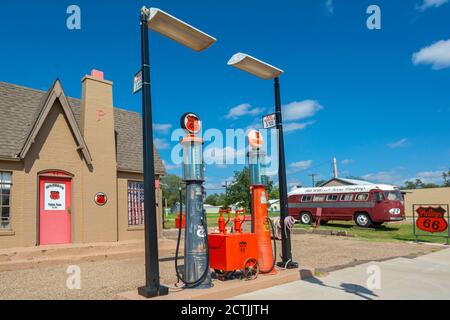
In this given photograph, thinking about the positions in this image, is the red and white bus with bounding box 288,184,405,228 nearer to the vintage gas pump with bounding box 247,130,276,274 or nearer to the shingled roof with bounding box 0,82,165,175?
the shingled roof with bounding box 0,82,165,175

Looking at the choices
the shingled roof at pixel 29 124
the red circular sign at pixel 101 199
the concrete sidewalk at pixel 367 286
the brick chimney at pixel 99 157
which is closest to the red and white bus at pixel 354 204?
the shingled roof at pixel 29 124

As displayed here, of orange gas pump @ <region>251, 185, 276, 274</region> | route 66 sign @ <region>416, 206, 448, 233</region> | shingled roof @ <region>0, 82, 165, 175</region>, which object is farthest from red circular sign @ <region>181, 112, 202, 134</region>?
route 66 sign @ <region>416, 206, 448, 233</region>

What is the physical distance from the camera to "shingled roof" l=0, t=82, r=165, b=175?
12320mm

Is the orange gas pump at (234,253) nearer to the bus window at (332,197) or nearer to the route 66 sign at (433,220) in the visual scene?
the route 66 sign at (433,220)

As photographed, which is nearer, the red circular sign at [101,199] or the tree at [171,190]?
the red circular sign at [101,199]

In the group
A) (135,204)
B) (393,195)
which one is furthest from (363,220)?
(135,204)

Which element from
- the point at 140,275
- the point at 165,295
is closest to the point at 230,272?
the point at 165,295

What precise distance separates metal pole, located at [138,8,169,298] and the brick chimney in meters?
7.68

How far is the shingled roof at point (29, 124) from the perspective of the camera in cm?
1232

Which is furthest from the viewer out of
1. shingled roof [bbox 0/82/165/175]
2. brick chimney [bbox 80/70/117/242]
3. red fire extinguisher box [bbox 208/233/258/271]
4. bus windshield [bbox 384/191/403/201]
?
bus windshield [bbox 384/191/403/201]

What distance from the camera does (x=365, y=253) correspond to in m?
13.0

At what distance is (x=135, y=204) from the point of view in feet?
50.8

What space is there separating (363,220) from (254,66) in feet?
59.6
